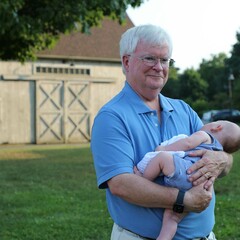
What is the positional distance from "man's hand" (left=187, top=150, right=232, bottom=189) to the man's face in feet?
1.45

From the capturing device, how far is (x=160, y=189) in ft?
8.82

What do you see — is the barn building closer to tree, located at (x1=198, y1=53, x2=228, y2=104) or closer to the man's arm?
the man's arm

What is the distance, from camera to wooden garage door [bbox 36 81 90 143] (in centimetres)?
2403

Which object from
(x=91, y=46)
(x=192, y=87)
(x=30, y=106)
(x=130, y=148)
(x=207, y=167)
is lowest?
(x=192, y=87)

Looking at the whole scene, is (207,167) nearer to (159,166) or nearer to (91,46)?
(159,166)

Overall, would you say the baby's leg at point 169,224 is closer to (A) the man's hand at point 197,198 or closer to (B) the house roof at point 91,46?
(A) the man's hand at point 197,198

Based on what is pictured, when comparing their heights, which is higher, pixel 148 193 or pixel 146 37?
pixel 146 37

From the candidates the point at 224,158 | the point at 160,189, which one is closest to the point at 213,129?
the point at 224,158

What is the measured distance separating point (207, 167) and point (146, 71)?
24.8 inches

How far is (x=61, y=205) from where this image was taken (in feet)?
27.3

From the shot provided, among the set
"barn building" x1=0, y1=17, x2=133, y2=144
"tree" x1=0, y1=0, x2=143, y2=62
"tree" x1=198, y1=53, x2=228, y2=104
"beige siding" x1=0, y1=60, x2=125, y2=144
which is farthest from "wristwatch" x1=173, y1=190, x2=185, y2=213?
"tree" x1=198, y1=53, x2=228, y2=104

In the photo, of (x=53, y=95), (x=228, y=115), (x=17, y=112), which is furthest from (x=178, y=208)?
(x=228, y=115)

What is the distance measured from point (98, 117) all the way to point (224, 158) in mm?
768

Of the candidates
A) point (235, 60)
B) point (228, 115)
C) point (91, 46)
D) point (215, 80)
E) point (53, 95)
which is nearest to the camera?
point (53, 95)
